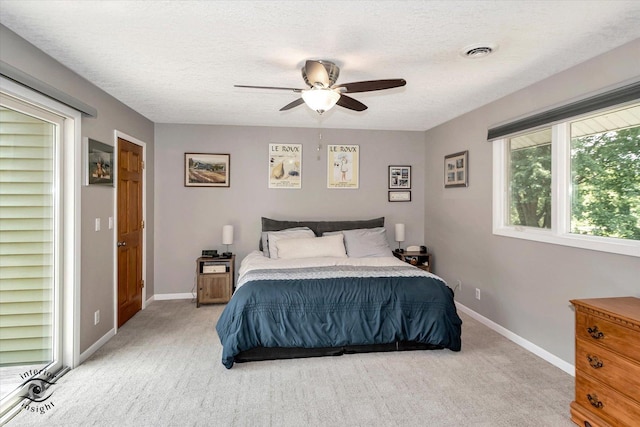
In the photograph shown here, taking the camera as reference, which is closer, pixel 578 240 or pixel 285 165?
pixel 578 240

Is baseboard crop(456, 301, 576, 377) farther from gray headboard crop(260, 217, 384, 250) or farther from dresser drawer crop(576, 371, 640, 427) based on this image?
gray headboard crop(260, 217, 384, 250)

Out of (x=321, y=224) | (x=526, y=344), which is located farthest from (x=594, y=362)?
(x=321, y=224)

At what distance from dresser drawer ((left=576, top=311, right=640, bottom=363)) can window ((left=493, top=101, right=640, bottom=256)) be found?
0.60m

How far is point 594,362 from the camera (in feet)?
6.85

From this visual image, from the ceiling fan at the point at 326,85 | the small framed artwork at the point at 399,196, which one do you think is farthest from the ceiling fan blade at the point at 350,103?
the small framed artwork at the point at 399,196

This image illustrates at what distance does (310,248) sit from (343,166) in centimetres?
152

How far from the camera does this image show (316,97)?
2.61 m

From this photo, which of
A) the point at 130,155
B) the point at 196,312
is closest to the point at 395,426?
the point at 196,312

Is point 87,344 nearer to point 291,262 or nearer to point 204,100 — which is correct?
point 291,262

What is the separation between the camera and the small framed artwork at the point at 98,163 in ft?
10.1

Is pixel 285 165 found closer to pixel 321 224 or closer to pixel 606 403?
pixel 321 224

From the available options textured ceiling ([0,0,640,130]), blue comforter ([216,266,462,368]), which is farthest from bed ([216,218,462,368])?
textured ceiling ([0,0,640,130])

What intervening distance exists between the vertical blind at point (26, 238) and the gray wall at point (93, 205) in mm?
280

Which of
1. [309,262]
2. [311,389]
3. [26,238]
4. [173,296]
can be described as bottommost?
[311,389]
